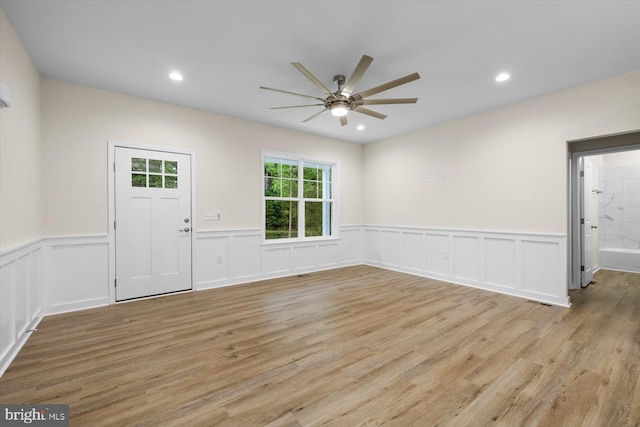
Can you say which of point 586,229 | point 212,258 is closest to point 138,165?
point 212,258

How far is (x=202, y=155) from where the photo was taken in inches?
172

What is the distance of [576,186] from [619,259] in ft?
→ 8.85

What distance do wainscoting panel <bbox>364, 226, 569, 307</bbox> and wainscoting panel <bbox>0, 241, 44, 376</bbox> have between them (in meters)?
5.31

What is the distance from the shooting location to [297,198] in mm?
5625

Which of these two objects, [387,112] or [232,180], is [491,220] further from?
[232,180]

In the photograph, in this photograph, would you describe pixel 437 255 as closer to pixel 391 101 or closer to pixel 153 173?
pixel 391 101

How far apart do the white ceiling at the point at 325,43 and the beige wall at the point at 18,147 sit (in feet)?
0.64

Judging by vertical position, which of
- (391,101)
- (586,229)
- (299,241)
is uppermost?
(391,101)

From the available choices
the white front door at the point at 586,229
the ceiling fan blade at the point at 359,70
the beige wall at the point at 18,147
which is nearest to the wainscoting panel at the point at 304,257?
the ceiling fan blade at the point at 359,70

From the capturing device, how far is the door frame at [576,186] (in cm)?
381

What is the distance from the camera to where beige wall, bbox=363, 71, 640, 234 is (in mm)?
3373

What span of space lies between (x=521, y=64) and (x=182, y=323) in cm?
457

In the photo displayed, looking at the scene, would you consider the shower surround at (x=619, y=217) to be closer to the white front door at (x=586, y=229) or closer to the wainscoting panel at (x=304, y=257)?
the white front door at (x=586, y=229)

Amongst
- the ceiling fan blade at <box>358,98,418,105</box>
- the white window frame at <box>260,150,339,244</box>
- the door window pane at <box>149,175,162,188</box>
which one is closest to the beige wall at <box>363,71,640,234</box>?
the white window frame at <box>260,150,339,244</box>
